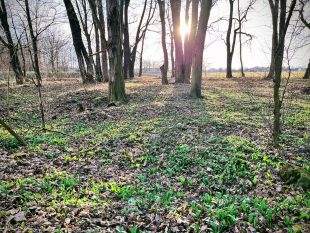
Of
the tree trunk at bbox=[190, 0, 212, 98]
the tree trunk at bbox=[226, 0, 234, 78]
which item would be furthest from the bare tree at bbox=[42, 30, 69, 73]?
the tree trunk at bbox=[226, 0, 234, 78]

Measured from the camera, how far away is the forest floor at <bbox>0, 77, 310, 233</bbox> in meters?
6.10

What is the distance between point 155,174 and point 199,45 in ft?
33.8

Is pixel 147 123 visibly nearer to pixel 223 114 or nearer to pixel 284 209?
pixel 223 114

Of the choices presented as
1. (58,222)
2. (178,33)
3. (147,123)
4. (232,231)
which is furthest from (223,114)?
(178,33)

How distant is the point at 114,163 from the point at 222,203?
3377 millimetres

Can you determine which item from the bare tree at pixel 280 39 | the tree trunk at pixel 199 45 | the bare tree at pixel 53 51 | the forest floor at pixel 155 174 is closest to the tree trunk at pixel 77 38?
the bare tree at pixel 53 51

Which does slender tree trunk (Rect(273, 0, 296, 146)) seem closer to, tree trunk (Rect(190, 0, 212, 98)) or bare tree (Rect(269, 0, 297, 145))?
bare tree (Rect(269, 0, 297, 145))

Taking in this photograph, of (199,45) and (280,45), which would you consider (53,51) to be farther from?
(280,45)

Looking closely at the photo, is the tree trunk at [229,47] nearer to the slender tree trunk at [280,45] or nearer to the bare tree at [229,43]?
the bare tree at [229,43]

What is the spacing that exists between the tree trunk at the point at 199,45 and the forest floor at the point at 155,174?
3.76 m

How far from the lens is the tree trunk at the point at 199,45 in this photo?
16.6 metres

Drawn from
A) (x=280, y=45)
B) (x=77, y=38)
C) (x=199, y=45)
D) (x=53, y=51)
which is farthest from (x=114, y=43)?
(x=280, y=45)

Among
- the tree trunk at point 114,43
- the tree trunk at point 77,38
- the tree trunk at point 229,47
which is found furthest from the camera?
the tree trunk at point 229,47

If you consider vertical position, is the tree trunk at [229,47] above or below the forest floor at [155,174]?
above
